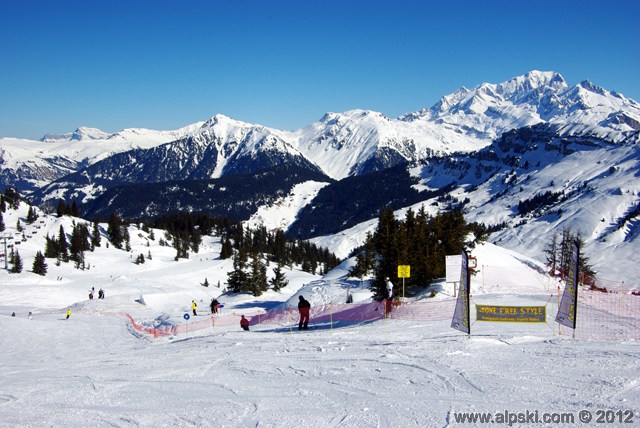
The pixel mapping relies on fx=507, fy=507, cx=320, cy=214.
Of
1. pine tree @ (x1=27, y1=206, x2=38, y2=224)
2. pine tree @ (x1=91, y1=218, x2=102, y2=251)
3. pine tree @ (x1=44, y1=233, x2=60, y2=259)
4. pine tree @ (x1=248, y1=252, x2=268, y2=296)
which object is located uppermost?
pine tree @ (x1=27, y1=206, x2=38, y2=224)

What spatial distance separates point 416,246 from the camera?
35438 millimetres

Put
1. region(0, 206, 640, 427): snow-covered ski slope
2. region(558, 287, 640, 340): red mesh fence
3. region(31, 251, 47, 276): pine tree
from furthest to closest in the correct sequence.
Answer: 1. region(31, 251, 47, 276): pine tree
2. region(558, 287, 640, 340): red mesh fence
3. region(0, 206, 640, 427): snow-covered ski slope

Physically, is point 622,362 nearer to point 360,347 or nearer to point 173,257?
point 360,347

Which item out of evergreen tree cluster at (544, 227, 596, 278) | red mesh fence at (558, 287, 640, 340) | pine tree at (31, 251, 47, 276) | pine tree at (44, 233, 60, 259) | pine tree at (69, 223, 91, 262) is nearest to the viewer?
red mesh fence at (558, 287, 640, 340)

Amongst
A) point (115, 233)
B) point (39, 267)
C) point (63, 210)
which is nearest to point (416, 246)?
point (39, 267)

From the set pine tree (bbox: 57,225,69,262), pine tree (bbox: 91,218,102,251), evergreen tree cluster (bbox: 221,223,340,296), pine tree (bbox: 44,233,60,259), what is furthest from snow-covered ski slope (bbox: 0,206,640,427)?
pine tree (bbox: 91,218,102,251)

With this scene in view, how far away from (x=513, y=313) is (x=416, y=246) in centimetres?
1460

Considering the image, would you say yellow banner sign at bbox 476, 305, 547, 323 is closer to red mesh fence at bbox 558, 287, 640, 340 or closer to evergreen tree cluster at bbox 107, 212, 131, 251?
red mesh fence at bbox 558, 287, 640, 340

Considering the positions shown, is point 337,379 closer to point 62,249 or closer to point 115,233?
point 62,249

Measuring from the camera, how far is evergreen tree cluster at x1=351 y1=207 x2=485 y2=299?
31.7 m

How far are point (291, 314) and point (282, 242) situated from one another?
113m

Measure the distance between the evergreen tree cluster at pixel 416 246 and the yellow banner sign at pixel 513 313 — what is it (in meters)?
9.31

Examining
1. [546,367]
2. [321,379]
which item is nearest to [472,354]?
[546,367]

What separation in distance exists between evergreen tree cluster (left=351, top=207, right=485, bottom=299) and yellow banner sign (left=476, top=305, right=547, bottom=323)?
9305 mm
